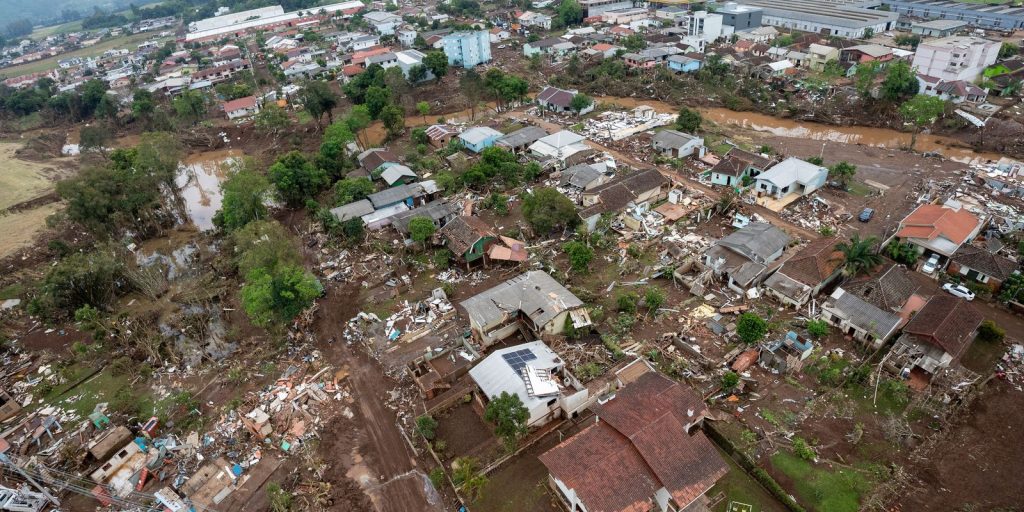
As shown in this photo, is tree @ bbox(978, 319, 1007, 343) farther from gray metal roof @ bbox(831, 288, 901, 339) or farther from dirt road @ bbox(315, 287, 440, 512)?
dirt road @ bbox(315, 287, 440, 512)

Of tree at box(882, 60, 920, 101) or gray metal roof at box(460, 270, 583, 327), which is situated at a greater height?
tree at box(882, 60, 920, 101)

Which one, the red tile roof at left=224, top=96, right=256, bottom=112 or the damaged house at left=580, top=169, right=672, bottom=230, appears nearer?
the damaged house at left=580, top=169, right=672, bottom=230

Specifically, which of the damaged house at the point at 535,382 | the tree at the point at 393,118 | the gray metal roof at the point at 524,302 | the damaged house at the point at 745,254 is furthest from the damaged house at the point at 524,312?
the tree at the point at 393,118

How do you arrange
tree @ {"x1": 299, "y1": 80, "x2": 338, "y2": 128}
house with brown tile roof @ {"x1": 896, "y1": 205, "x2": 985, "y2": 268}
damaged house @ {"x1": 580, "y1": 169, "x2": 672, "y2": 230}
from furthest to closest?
1. tree @ {"x1": 299, "y1": 80, "x2": 338, "y2": 128}
2. damaged house @ {"x1": 580, "y1": 169, "x2": 672, "y2": 230}
3. house with brown tile roof @ {"x1": 896, "y1": 205, "x2": 985, "y2": 268}

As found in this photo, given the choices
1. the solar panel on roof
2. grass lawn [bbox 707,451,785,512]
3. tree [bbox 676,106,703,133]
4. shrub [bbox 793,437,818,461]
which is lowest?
grass lawn [bbox 707,451,785,512]

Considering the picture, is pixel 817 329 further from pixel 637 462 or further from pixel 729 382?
pixel 637 462

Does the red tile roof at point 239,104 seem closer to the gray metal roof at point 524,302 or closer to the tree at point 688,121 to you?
the tree at point 688,121

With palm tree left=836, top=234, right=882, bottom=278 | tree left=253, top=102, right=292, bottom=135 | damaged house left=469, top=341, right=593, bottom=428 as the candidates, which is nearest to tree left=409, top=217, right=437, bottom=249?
damaged house left=469, top=341, right=593, bottom=428

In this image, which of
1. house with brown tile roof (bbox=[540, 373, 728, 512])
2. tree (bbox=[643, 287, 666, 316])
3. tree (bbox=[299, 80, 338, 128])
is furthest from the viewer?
tree (bbox=[299, 80, 338, 128])
